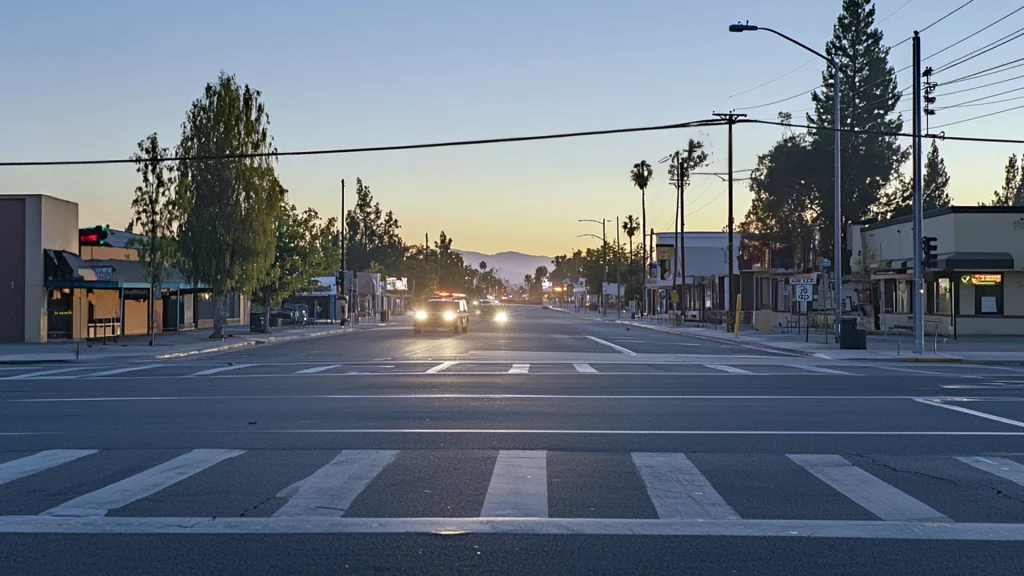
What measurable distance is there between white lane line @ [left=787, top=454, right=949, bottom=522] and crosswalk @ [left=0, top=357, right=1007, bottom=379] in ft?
40.5

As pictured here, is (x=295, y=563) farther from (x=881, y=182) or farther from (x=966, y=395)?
(x=881, y=182)

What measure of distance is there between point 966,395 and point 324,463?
43.3 ft

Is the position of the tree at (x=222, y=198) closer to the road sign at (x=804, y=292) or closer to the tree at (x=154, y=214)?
the tree at (x=154, y=214)

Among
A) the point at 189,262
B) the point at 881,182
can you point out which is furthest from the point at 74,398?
the point at 881,182

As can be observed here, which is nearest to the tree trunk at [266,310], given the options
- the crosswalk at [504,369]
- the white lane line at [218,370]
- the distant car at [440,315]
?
the distant car at [440,315]

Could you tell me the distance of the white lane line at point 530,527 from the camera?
7465 mm

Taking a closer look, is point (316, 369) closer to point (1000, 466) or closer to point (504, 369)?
point (504, 369)

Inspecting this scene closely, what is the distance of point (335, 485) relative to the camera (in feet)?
30.5

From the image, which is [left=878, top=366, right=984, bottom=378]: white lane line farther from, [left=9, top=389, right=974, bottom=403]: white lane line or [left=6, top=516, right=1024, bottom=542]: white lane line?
[left=6, top=516, right=1024, bottom=542]: white lane line

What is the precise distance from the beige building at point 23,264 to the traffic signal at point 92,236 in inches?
99.8

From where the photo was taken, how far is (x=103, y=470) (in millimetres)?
10266

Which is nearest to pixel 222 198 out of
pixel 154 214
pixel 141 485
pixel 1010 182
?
pixel 154 214

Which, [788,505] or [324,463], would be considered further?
[324,463]

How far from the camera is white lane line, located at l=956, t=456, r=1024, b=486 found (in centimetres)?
993
